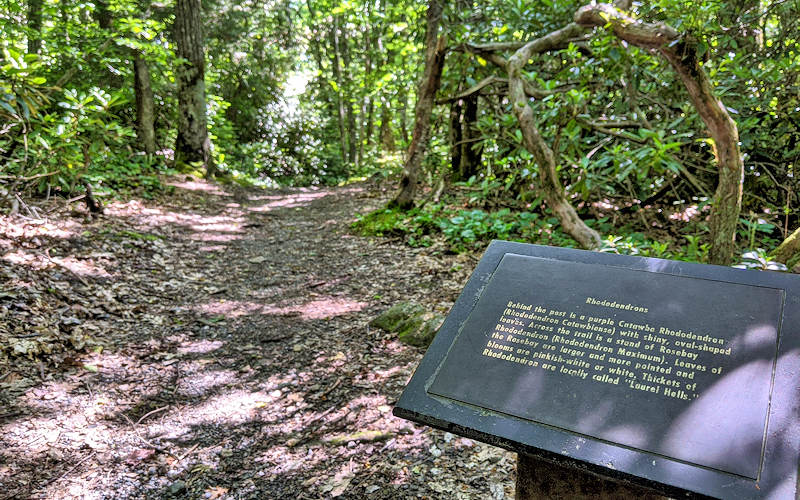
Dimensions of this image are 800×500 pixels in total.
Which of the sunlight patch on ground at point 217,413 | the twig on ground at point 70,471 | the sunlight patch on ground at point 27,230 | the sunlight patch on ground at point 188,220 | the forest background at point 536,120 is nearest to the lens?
the twig on ground at point 70,471

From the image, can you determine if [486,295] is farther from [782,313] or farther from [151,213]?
[151,213]

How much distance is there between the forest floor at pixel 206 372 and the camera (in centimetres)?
261

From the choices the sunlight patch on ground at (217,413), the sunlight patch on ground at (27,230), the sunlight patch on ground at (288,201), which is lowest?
the sunlight patch on ground at (288,201)

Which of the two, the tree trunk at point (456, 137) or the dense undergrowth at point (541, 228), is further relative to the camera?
the tree trunk at point (456, 137)

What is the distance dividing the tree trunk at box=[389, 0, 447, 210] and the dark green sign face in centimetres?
582

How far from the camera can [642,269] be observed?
2.11 metres

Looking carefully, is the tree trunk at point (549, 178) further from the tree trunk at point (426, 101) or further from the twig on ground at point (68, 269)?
the twig on ground at point (68, 269)

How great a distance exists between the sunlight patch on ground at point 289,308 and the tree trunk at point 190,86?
733cm

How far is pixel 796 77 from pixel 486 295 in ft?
16.4

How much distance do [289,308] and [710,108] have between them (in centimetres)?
391

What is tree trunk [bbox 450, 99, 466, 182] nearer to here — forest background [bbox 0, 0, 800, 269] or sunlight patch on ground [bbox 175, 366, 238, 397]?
forest background [bbox 0, 0, 800, 269]

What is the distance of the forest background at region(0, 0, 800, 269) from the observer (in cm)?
397

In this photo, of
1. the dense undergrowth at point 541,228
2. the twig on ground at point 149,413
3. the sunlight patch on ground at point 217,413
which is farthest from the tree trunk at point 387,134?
the twig on ground at point 149,413

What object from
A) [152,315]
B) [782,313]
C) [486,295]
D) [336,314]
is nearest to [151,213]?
[152,315]
